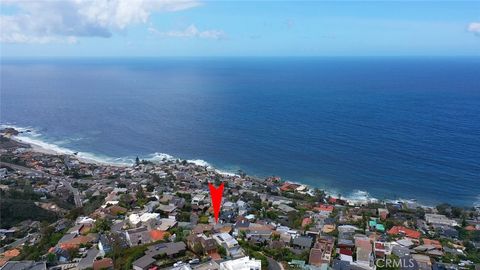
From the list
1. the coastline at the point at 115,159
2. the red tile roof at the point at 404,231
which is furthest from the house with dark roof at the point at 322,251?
the coastline at the point at 115,159

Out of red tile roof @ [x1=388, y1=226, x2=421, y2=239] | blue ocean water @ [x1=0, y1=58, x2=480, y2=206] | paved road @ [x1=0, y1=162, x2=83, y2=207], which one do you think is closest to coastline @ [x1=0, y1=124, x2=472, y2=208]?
blue ocean water @ [x1=0, y1=58, x2=480, y2=206]

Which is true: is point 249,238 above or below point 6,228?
above

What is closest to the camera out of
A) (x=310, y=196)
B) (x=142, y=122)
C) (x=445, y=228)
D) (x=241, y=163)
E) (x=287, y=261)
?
(x=287, y=261)

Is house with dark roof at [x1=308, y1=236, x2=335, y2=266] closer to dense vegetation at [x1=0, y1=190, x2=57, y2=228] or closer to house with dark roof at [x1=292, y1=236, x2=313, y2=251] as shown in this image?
house with dark roof at [x1=292, y1=236, x2=313, y2=251]

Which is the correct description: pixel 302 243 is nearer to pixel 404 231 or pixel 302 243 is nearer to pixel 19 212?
pixel 404 231

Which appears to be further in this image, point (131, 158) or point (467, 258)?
point (131, 158)

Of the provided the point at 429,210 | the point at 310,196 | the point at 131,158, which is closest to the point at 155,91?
the point at 131,158

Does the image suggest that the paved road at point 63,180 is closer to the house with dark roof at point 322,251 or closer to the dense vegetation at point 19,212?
the dense vegetation at point 19,212

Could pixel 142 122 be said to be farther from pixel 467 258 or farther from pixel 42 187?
pixel 467 258

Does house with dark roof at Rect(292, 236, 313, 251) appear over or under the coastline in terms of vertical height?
over
